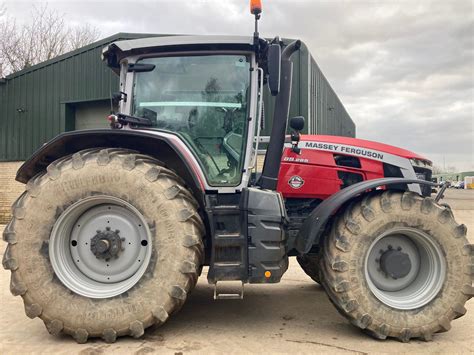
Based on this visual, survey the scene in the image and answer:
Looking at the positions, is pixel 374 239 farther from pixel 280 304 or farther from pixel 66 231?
pixel 66 231

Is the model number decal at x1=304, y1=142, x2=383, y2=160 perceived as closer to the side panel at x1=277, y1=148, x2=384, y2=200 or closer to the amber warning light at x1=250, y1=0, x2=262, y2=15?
the side panel at x1=277, y1=148, x2=384, y2=200

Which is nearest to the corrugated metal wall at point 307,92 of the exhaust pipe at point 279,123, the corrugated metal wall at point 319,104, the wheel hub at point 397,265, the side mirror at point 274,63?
the corrugated metal wall at point 319,104

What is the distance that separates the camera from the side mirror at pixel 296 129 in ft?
12.4


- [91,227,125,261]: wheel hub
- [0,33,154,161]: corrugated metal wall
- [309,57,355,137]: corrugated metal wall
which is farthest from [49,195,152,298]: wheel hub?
[0,33,154,161]: corrugated metal wall

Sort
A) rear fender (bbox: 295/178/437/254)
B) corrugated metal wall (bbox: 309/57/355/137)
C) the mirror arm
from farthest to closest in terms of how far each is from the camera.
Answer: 1. corrugated metal wall (bbox: 309/57/355/137)
2. the mirror arm
3. rear fender (bbox: 295/178/437/254)

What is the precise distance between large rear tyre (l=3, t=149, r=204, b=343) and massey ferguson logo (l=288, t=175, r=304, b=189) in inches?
51.8

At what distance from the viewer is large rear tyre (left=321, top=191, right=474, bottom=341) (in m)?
3.32

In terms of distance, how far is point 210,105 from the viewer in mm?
3750

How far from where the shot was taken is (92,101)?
13.3 metres

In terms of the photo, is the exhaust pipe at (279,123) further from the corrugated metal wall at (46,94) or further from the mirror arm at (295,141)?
the corrugated metal wall at (46,94)

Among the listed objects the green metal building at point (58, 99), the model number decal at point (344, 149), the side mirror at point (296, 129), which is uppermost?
the green metal building at point (58, 99)

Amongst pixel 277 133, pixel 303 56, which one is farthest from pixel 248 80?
pixel 303 56

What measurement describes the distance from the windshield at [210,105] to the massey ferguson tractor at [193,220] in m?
0.01

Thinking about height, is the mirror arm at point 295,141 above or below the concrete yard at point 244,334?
above
